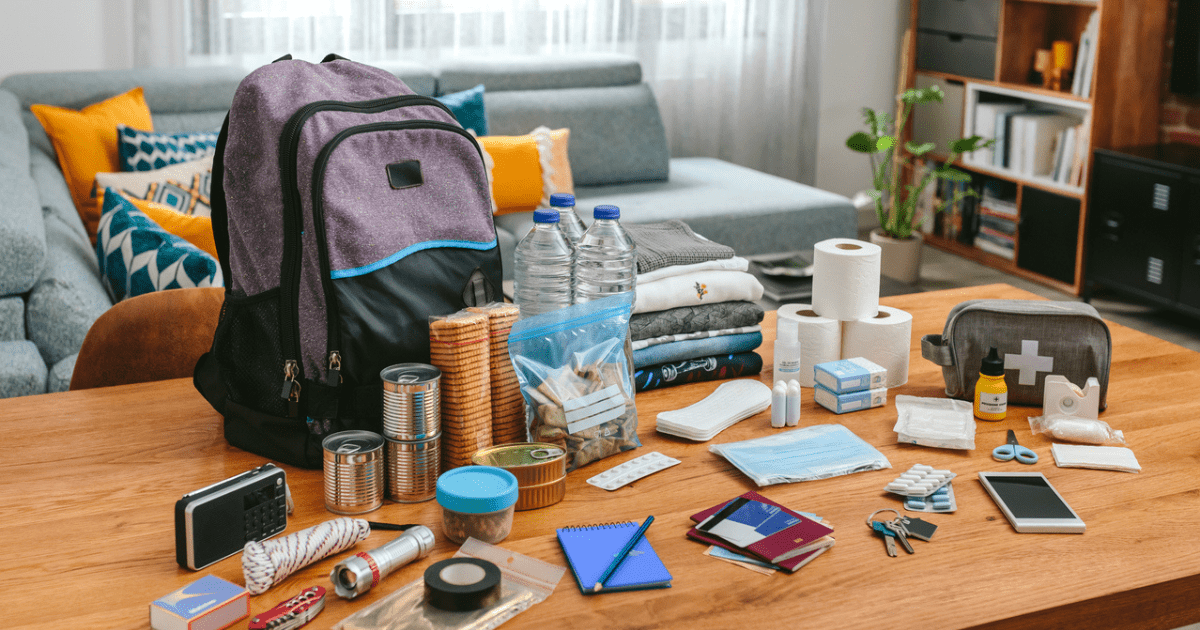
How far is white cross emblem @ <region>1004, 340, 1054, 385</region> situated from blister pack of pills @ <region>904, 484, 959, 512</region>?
12.0 inches

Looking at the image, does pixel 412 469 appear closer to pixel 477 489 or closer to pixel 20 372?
pixel 477 489

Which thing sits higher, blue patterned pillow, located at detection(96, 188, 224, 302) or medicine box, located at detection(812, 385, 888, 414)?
blue patterned pillow, located at detection(96, 188, 224, 302)

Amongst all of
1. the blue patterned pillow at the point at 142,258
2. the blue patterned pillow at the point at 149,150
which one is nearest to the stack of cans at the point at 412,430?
the blue patterned pillow at the point at 142,258

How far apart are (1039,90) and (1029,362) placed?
306cm

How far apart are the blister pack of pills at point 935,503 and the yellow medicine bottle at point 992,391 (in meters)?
0.23

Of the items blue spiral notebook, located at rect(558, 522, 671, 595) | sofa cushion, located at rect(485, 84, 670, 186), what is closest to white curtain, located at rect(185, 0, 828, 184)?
sofa cushion, located at rect(485, 84, 670, 186)

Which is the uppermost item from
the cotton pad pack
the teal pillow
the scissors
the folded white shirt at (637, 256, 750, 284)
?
the teal pillow

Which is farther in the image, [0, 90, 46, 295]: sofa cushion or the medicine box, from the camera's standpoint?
[0, 90, 46, 295]: sofa cushion

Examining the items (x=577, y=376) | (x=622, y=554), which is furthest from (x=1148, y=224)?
(x=622, y=554)

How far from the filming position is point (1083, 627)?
0.88 m

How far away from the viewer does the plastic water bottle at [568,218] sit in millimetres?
1217

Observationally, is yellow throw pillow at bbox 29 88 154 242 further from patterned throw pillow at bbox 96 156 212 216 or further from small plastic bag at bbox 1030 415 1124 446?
small plastic bag at bbox 1030 415 1124 446

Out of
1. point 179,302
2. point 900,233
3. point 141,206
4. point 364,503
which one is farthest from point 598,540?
point 900,233

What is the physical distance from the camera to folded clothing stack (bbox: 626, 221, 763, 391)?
1.33m
